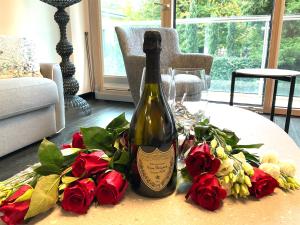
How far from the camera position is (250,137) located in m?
0.85

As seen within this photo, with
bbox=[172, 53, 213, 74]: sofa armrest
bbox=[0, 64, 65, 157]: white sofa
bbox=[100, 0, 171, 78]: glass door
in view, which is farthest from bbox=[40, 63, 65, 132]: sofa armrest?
bbox=[100, 0, 171, 78]: glass door

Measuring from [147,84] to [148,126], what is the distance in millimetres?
78

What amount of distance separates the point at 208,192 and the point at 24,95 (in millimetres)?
1502

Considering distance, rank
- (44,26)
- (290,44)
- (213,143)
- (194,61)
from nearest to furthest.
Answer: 1. (213,143)
2. (194,61)
3. (290,44)
4. (44,26)

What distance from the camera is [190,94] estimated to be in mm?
701

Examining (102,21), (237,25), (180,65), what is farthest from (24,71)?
(237,25)

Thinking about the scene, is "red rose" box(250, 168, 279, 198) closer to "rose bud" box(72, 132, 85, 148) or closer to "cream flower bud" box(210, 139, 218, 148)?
"cream flower bud" box(210, 139, 218, 148)

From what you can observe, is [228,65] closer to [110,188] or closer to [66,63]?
[66,63]

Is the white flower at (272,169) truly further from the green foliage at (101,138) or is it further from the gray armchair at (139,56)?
the gray armchair at (139,56)

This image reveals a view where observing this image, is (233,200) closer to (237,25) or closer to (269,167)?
(269,167)

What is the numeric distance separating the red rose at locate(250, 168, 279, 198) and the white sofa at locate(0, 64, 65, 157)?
1.45 metres

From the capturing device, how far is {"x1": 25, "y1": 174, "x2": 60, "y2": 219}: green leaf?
0.44m

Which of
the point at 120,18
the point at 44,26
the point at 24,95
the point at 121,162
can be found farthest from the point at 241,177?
the point at 120,18

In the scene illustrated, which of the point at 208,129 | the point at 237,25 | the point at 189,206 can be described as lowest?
the point at 189,206
